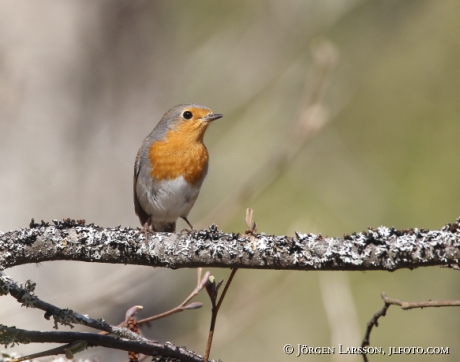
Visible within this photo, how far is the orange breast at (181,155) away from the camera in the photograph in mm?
4270

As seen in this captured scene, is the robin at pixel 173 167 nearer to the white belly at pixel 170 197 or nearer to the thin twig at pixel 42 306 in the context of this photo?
the white belly at pixel 170 197

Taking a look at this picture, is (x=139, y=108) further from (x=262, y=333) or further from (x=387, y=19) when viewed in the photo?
(x=262, y=333)

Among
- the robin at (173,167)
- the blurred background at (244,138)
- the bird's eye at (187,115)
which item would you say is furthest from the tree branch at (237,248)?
the bird's eye at (187,115)

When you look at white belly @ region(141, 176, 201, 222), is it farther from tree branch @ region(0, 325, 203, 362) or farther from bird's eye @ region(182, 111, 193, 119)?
tree branch @ region(0, 325, 203, 362)

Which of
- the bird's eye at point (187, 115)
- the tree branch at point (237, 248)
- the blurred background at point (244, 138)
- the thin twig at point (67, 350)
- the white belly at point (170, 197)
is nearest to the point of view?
the thin twig at point (67, 350)

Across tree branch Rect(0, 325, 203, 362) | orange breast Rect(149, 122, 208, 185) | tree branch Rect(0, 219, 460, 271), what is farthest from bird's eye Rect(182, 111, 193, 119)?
tree branch Rect(0, 325, 203, 362)

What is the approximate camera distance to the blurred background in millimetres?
4445

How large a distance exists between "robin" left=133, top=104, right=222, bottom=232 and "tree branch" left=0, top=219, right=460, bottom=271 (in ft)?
Result: 6.90

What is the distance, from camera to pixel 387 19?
611 cm

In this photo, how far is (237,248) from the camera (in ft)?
6.10

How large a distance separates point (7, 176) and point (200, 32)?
159 inches

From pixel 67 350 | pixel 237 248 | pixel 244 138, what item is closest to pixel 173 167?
pixel 244 138

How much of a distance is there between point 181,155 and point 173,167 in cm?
12

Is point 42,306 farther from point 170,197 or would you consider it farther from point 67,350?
point 170,197
